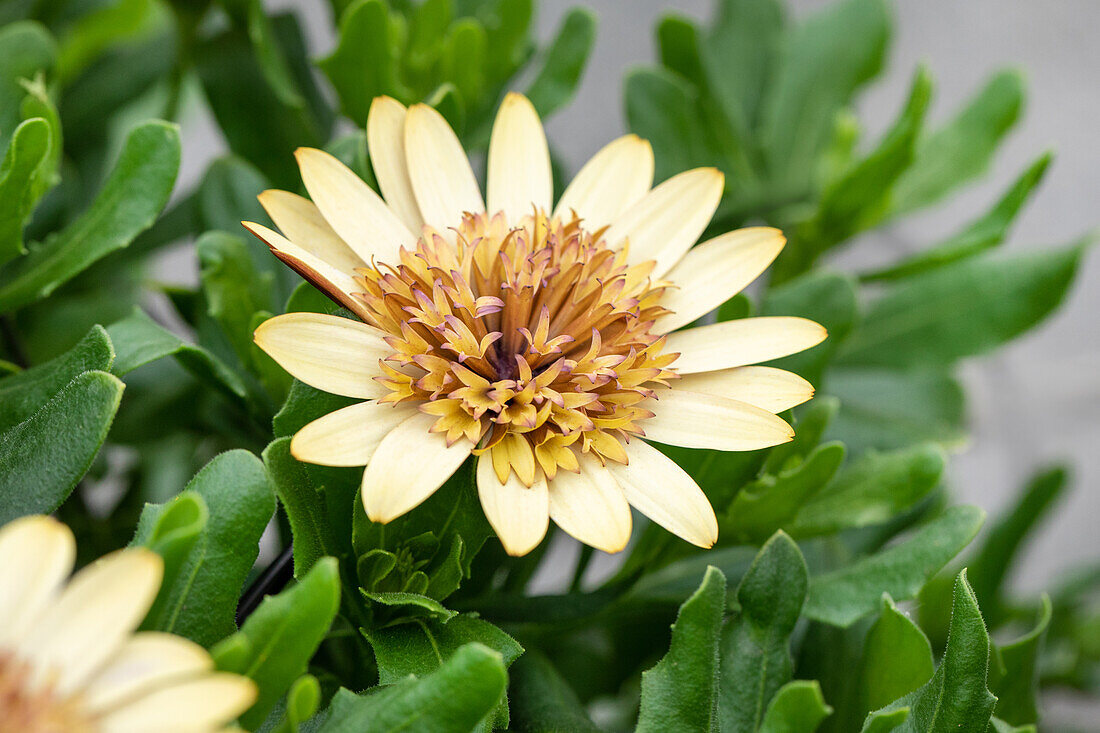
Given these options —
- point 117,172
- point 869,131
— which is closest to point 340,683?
point 117,172

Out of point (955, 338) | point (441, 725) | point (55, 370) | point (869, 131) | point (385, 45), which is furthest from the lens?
point (869, 131)

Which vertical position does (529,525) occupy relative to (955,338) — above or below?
above

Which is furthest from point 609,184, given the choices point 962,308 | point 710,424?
point 962,308

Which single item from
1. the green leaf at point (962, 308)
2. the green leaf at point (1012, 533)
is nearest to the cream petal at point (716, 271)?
the green leaf at point (962, 308)

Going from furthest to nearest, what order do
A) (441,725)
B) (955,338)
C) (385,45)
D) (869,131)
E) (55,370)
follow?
(869,131) < (955,338) < (385,45) < (55,370) < (441,725)

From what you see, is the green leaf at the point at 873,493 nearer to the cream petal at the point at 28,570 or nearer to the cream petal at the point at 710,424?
the cream petal at the point at 710,424

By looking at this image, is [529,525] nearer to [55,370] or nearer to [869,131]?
[55,370]

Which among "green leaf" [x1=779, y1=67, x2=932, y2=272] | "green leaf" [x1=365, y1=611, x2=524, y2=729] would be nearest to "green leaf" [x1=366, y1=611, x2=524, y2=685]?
A: "green leaf" [x1=365, y1=611, x2=524, y2=729]
